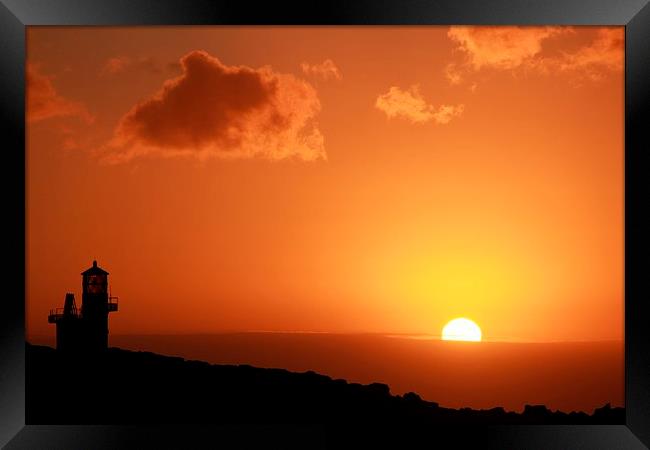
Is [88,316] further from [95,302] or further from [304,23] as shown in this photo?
[304,23]

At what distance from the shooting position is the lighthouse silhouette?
11445 mm

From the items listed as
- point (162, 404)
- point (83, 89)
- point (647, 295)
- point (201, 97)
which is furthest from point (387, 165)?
point (647, 295)

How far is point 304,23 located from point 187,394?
36.1 ft

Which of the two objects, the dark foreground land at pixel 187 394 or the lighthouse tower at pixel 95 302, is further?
the dark foreground land at pixel 187 394

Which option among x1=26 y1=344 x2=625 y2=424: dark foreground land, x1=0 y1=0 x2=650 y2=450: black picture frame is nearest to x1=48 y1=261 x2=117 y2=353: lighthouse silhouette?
x1=26 y1=344 x2=625 y2=424: dark foreground land

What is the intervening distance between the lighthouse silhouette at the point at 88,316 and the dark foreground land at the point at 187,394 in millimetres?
325

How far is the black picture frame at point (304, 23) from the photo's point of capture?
3266 millimetres

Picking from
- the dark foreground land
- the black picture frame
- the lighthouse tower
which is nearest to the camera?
the black picture frame

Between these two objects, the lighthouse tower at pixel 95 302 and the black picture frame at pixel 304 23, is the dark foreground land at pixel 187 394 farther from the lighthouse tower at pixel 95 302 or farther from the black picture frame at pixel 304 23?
the black picture frame at pixel 304 23

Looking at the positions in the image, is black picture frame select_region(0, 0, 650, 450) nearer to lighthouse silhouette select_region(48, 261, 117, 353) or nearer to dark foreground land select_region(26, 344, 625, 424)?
lighthouse silhouette select_region(48, 261, 117, 353)

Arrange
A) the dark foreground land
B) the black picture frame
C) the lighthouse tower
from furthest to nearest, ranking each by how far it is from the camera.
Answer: the dark foreground land
the lighthouse tower
the black picture frame

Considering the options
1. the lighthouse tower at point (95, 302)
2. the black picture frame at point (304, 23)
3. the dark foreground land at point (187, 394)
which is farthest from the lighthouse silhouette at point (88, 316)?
the black picture frame at point (304, 23)

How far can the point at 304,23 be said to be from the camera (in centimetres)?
328

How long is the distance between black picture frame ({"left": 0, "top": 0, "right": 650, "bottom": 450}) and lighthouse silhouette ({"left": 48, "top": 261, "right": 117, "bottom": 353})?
8247 millimetres
